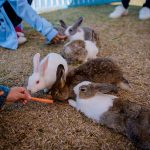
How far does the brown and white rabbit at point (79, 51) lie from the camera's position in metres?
2.75

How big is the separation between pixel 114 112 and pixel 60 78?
1.56 ft

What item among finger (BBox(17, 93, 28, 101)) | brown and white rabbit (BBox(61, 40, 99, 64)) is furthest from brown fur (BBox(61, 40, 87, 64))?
finger (BBox(17, 93, 28, 101))

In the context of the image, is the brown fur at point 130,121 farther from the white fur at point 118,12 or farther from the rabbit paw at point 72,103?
the white fur at point 118,12

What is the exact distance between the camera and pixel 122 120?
68.5 inches

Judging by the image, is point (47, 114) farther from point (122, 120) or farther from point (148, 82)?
point (148, 82)

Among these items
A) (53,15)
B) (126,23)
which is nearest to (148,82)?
(126,23)

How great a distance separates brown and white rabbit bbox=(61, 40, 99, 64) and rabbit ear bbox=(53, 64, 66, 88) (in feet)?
2.21

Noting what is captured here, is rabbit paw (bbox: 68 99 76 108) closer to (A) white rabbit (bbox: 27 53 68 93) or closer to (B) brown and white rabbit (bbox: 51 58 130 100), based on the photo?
(B) brown and white rabbit (bbox: 51 58 130 100)

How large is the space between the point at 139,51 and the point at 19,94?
157cm

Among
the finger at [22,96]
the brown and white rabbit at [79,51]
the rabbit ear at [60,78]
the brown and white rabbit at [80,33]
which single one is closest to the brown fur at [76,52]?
the brown and white rabbit at [79,51]

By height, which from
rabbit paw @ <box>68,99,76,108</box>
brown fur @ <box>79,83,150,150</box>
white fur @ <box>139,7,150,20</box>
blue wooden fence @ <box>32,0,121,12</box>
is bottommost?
blue wooden fence @ <box>32,0,121,12</box>

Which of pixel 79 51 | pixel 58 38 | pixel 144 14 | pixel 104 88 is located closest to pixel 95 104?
pixel 104 88

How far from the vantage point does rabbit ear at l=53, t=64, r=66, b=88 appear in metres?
2.05

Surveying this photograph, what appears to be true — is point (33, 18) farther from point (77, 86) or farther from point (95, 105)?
point (95, 105)
